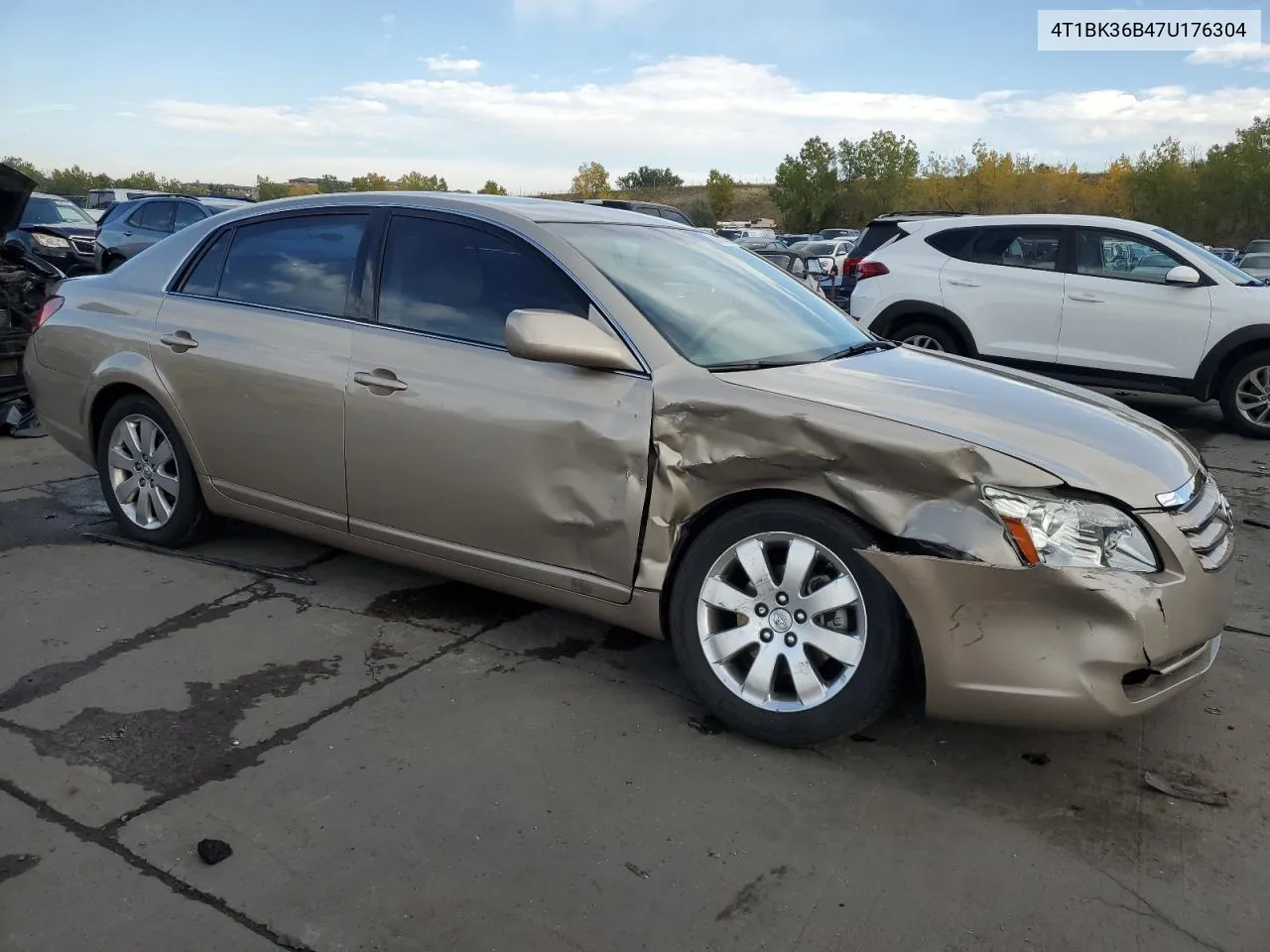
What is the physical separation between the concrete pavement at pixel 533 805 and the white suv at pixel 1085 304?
5.02 metres

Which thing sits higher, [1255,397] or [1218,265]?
[1218,265]

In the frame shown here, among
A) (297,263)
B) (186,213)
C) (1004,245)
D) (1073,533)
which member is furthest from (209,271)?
(186,213)

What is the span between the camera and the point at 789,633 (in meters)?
3.14

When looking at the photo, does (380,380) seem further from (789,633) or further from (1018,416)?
(1018,416)

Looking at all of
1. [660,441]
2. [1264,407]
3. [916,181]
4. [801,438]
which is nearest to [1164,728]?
[801,438]

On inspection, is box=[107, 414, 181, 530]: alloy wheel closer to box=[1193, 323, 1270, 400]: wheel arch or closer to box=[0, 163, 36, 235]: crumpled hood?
box=[0, 163, 36, 235]: crumpled hood

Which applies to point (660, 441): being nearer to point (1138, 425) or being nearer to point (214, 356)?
point (1138, 425)

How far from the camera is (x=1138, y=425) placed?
3.43 meters

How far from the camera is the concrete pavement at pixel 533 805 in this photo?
2432 millimetres

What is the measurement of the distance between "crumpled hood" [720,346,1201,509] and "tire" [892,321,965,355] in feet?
19.0

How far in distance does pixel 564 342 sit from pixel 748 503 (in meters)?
0.79

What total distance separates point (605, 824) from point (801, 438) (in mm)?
1231

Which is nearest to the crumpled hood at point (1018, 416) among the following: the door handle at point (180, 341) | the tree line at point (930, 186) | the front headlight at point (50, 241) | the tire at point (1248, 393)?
the door handle at point (180, 341)

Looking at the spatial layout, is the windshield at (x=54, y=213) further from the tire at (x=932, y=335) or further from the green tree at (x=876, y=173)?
the green tree at (x=876, y=173)
